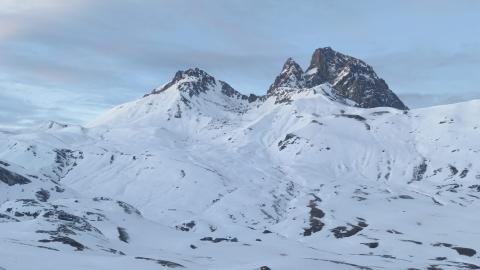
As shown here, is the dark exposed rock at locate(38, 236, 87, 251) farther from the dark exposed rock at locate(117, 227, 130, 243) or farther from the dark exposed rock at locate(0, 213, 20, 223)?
the dark exposed rock at locate(0, 213, 20, 223)

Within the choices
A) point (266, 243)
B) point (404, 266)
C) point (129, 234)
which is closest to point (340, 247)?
point (266, 243)

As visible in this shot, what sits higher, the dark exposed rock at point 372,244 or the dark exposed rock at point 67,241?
the dark exposed rock at point 372,244

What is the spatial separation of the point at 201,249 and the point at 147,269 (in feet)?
186

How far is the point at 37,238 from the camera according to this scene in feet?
359

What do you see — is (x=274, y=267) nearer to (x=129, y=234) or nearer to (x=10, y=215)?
(x=129, y=234)

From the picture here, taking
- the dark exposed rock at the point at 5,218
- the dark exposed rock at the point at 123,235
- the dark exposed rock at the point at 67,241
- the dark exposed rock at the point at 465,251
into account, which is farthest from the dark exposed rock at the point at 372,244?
the dark exposed rock at the point at 67,241

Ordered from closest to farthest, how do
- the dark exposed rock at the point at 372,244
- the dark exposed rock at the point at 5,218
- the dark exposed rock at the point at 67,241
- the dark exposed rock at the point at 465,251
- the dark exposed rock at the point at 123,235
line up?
the dark exposed rock at the point at 67,241
the dark exposed rock at the point at 5,218
the dark exposed rock at the point at 123,235
the dark exposed rock at the point at 465,251
the dark exposed rock at the point at 372,244

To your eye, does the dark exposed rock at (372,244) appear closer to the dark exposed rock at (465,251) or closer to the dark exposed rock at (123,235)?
the dark exposed rock at (465,251)

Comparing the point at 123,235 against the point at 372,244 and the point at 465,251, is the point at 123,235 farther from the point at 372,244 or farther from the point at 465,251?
the point at 465,251

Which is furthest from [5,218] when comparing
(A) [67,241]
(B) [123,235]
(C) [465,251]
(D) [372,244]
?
(C) [465,251]

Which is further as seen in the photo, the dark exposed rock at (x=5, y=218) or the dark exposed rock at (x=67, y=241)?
the dark exposed rock at (x=5, y=218)

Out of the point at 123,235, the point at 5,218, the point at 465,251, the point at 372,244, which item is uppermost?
the point at 372,244

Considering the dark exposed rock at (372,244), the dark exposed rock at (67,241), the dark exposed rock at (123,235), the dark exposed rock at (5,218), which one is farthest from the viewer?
the dark exposed rock at (372,244)

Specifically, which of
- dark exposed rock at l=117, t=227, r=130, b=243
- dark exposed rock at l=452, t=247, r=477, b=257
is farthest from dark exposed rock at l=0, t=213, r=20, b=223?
dark exposed rock at l=452, t=247, r=477, b=257
